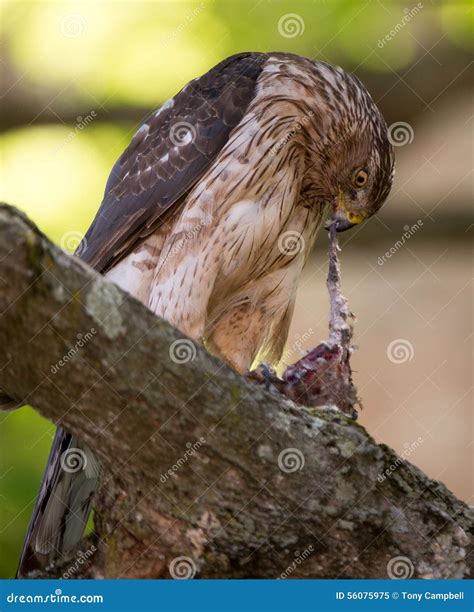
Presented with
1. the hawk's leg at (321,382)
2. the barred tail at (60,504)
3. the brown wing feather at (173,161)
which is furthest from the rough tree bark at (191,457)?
the brown wing feather at (173,161)

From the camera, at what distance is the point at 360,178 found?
4887 millimetres

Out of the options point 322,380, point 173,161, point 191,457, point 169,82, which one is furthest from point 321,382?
point 169,82

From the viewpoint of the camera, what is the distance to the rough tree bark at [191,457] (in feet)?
8.41

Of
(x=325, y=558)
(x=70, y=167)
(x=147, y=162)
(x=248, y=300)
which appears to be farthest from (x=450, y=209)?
(x=325, y=558)

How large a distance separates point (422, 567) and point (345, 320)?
1.06m

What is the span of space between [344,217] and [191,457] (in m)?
2.18

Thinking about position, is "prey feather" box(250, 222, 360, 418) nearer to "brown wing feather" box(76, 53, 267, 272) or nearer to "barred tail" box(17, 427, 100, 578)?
"barred tail" box(17, 427, 100, 578)

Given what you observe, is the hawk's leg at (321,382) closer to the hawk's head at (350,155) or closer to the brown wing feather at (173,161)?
the hawk's head at (350,155)

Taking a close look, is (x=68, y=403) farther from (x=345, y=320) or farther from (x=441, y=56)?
(x=441, y=56)

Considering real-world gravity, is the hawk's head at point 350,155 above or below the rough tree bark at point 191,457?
above

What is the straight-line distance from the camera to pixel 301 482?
10.2ft

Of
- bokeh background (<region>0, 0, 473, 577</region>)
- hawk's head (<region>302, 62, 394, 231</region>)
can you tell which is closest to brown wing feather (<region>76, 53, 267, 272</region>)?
bokeh background (<region>0, 0, 473, 577</region>)

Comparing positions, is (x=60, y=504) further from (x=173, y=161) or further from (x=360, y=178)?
(x=360, y=178)

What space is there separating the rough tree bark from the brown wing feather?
1763 millimetres
